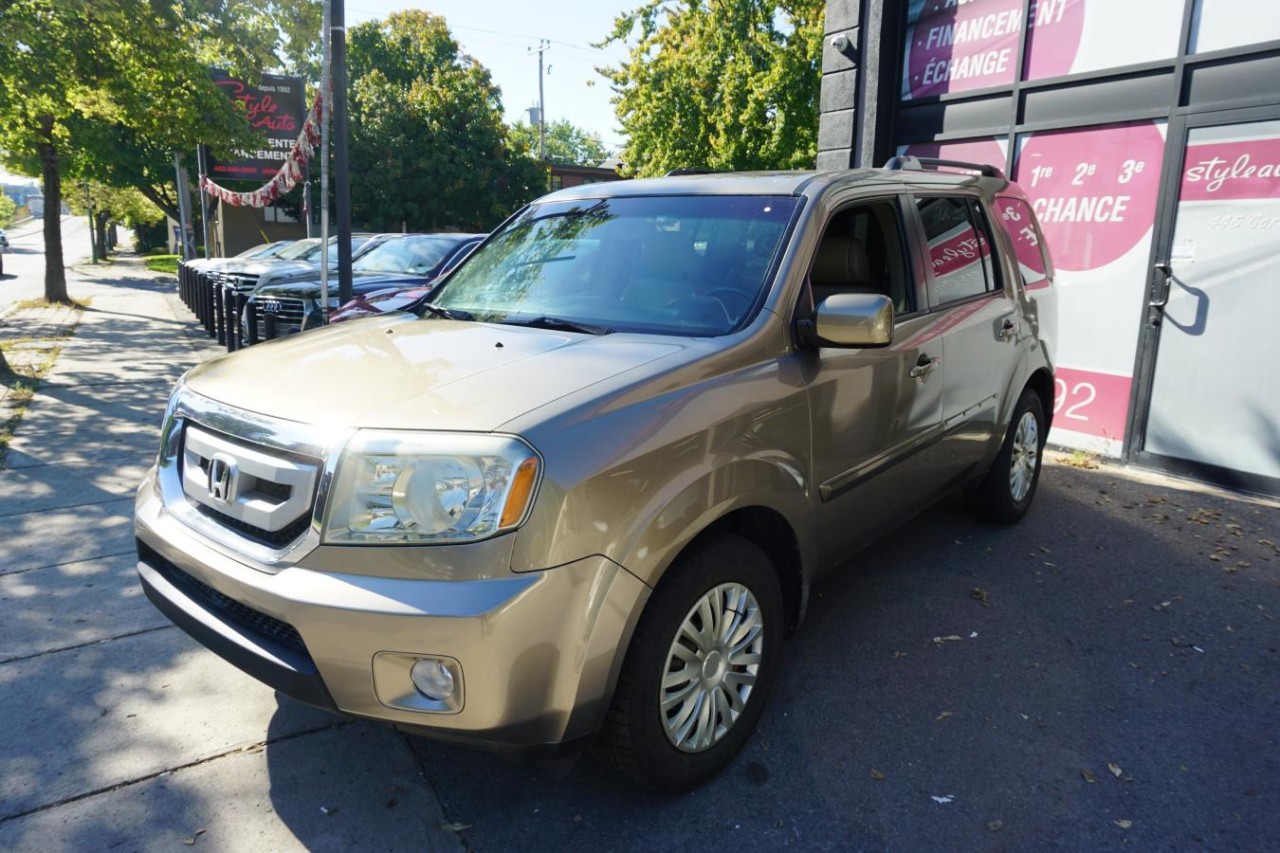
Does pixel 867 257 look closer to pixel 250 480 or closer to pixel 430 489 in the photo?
pixel 430 489

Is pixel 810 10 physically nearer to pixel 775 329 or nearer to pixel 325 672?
pixel 775 329

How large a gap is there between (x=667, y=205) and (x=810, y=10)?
15.2 meters

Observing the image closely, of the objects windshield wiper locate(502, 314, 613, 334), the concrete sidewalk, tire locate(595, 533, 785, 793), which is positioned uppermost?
windshield wiper locate(502, 314, 613, 334)

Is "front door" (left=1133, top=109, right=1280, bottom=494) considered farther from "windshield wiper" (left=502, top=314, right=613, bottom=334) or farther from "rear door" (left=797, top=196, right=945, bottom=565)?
"windshield wiper" (left=502, top=314, right=613, bottom=334)

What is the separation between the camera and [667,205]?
11.4ft

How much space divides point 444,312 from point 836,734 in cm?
217

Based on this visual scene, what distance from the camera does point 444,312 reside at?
137 inches

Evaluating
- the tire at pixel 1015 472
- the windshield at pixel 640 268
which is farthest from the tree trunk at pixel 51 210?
the tire at pixel 1015 472

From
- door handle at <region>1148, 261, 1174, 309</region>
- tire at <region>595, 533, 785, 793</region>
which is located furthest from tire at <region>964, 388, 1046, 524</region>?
tire at <region>595, 533, 785, 793</region>

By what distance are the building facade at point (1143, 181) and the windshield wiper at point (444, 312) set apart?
5.19 meters

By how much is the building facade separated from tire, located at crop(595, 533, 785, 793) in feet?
15.5

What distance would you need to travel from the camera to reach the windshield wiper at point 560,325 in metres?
2.95

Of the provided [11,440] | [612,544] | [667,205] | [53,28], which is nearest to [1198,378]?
[667,205]

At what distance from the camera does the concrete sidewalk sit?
2.47 meters
